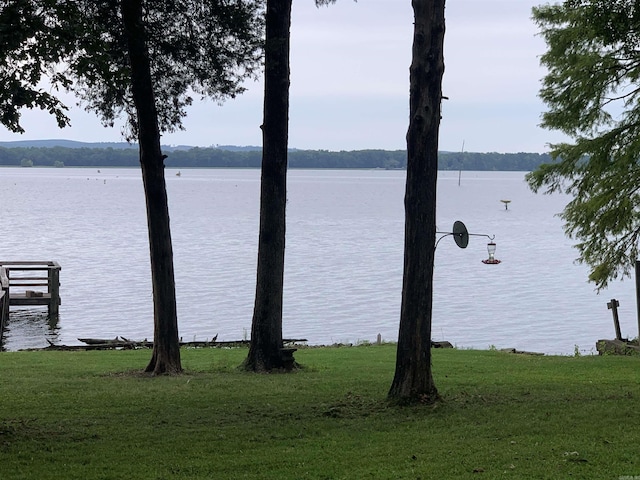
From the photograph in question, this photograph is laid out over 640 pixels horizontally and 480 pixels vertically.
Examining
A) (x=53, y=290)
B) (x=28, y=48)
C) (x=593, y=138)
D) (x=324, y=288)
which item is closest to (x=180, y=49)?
(x=28, y=48)

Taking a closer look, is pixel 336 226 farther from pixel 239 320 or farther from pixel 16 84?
pixel 16 84

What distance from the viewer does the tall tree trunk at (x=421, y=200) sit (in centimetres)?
1052

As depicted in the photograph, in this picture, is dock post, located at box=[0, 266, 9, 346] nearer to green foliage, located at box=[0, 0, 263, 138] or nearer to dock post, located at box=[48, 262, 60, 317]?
dock post, located at box=[48, 262, 60, 317]

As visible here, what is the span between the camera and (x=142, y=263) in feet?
177

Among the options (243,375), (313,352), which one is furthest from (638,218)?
(243,375)

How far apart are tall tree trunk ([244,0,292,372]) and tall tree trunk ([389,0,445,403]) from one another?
4848 millimetres

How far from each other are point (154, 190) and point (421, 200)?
5320mm

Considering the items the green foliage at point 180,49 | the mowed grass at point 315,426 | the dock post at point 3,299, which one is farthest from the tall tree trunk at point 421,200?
the dock post at point 3,299

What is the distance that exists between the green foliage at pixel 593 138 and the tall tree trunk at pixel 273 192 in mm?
10084

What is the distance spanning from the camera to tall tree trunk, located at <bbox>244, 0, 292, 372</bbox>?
15039 millimetres

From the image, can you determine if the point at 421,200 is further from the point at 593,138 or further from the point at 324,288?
the point at 324,288

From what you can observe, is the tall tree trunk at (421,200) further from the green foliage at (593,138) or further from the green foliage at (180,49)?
the green foliage at (593,138)

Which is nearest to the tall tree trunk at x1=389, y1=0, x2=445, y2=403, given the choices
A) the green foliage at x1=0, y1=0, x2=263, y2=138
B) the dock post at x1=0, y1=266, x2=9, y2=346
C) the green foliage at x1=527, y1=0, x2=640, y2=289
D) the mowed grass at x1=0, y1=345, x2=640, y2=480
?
the mowed grass at x1=0, y1=345, x2=640, y2=480

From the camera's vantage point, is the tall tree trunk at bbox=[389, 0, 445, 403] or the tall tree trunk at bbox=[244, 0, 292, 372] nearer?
the tall tree trunk at bbox=[389, 0, 445, 403]
